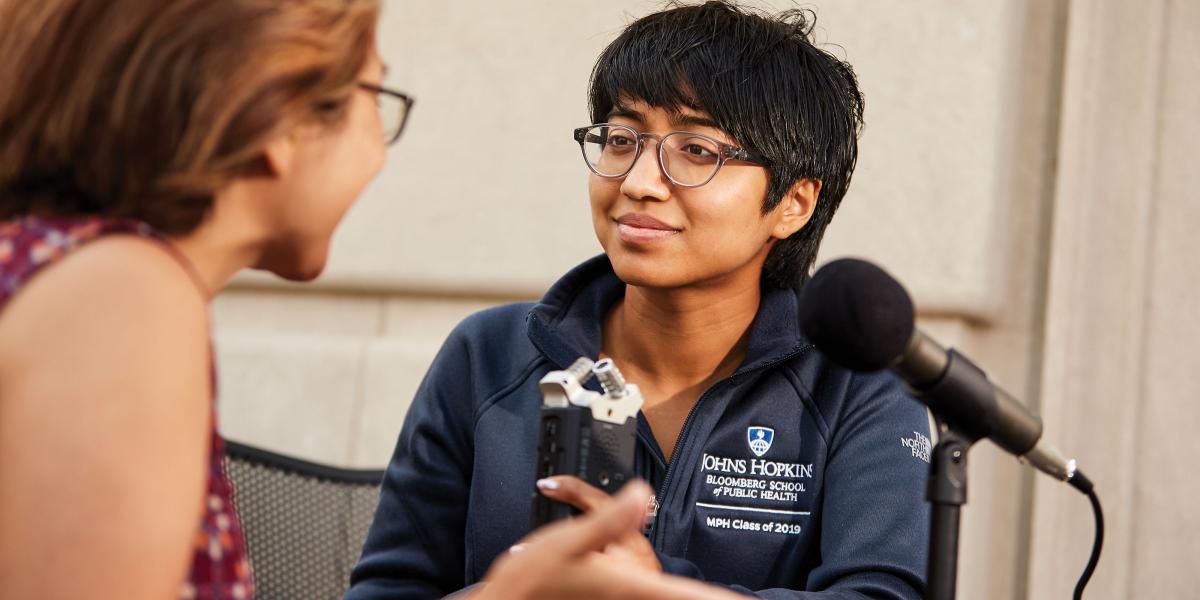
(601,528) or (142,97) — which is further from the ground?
(142,97)

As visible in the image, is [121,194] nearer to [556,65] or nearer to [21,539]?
[21,539]

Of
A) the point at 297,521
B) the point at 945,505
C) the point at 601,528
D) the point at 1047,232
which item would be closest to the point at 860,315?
the point at 945,505

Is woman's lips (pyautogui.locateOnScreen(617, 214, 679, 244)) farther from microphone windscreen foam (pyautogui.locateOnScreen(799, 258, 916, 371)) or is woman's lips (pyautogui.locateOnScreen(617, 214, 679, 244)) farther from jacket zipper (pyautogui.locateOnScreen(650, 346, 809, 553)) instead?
microphone windscreen foam (pyautogui.locateOnScreen(799, 258, 916, 371))

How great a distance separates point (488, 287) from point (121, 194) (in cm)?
245

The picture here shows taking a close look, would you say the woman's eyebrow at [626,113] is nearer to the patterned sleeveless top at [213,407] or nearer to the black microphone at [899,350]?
the black microphone at [899,350]

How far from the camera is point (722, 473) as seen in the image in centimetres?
217

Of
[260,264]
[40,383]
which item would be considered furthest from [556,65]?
[40,383]

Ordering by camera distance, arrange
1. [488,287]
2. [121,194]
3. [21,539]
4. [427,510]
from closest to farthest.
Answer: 1. [21,539]
2. [121,194]
3. [427,510]
4. [488,287]

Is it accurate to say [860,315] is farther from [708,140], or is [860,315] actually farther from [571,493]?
[708,140]

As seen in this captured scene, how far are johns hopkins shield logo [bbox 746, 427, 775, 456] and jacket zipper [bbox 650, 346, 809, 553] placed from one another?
0.29 ft

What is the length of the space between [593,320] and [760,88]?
49 centimetres


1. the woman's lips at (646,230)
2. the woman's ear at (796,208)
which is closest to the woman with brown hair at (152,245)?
the woman's lips at (646,230)

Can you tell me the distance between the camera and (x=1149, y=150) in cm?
317

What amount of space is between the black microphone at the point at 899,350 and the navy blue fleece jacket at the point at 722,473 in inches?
21.2
